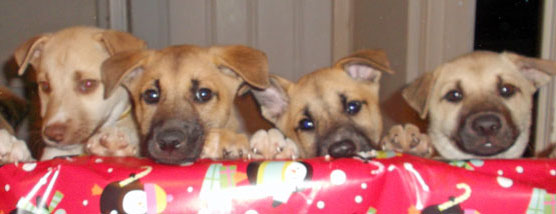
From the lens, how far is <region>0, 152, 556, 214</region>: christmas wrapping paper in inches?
61.7

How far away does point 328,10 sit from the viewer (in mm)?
5641

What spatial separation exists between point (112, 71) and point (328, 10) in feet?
11.9

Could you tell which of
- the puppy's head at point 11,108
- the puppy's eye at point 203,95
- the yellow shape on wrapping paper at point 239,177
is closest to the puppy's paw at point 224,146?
the puppy's eye at point 203,95

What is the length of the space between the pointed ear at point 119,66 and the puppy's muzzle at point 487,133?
Result: 158 centimetres

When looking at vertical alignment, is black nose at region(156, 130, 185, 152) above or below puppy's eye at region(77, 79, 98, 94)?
below

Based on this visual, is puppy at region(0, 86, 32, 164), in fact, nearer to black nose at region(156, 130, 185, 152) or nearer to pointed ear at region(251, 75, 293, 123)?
black nose at region(156, 130, 185, 152)

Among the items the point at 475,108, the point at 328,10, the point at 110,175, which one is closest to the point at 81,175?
the point at 110,175

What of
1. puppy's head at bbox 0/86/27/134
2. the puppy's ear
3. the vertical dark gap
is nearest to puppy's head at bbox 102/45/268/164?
the puppy's ear

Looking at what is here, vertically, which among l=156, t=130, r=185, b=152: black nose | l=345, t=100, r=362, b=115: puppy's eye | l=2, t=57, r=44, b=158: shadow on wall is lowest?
l=2, t=57, r=44, b=158: shadow on wall

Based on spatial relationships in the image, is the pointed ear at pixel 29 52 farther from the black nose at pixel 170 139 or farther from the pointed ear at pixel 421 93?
the pointed ear at pixel 421 93

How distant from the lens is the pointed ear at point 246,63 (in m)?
2.37

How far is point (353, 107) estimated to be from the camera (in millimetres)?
2654

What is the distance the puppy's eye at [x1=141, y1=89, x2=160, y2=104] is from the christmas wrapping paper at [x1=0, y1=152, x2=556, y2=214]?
2.61 feet

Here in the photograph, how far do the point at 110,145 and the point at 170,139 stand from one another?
0.31m
